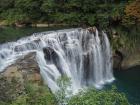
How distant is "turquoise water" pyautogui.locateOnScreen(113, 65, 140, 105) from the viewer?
24353 millimetres

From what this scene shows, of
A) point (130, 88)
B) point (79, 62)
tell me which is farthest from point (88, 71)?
point (130, 88)

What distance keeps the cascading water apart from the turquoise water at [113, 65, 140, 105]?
2.43ft

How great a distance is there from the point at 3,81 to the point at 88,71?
11086mm

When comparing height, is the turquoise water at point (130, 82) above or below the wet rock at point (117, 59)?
below

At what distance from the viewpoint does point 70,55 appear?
26.2 m

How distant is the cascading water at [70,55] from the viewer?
2338cm

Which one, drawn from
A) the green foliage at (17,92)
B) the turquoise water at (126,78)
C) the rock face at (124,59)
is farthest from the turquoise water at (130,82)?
the green foliage at (17,92)

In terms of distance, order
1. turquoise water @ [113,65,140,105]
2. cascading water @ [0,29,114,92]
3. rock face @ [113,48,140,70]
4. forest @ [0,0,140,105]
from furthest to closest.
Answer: rock face @ [113,48,140,70], turquoise water @ [113,65,140,105], cascading water @ [0,29,114,92], forest @ [0,0,140,105]

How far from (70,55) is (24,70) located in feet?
22.4

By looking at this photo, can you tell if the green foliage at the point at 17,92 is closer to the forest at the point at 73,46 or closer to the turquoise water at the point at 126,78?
the forest at the point at 73,46

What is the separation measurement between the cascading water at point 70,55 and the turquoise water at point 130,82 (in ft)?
2.43

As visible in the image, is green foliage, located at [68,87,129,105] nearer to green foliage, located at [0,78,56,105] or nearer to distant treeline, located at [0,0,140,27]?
green foliage, located at [0,78,56,105]

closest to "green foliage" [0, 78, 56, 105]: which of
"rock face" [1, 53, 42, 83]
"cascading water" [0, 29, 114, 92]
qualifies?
"rock face" [1, 53, 42, 83]

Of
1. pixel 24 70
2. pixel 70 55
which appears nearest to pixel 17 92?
pixel 24 70
